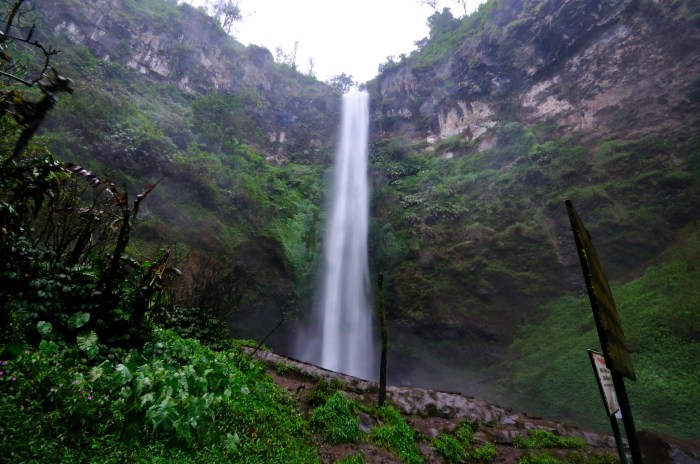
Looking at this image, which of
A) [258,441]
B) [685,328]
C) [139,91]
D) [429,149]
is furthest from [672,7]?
[139,91]

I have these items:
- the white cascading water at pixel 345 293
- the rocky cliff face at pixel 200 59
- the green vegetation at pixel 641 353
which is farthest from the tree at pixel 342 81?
the green vegetation at pixel 641 353

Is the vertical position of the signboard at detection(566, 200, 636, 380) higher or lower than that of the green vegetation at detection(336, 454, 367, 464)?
higher

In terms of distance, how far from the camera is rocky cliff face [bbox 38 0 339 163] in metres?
26.8

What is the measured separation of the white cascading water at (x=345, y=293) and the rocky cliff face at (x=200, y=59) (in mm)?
7426

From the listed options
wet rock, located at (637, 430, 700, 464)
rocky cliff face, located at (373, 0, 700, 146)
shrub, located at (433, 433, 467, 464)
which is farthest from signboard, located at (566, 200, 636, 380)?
rocky cliff face, located at (373, 0, 700, 146)

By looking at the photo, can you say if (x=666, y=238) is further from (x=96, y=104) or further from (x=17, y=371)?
(x=96, y=104)

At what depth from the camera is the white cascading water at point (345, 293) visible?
18609 mm

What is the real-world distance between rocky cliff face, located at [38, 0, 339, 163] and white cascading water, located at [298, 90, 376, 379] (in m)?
7.43

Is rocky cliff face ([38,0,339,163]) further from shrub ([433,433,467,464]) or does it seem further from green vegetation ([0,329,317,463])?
green vegetation ([0,329,317,463])

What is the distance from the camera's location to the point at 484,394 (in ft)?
46.4

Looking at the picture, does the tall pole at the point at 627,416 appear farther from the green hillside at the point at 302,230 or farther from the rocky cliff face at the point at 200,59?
the rocky cliff face at the point at 200,59

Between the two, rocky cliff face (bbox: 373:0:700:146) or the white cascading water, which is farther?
the white cascading water

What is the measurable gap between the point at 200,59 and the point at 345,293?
27.3m

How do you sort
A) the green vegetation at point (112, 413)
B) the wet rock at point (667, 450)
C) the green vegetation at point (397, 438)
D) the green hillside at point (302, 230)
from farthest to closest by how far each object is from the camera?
the wet rock at point (667, 450)
the green vegetation at point (397, 438)
the green hillside at point (302, 230)
the green vegetation at point (112, 413)
